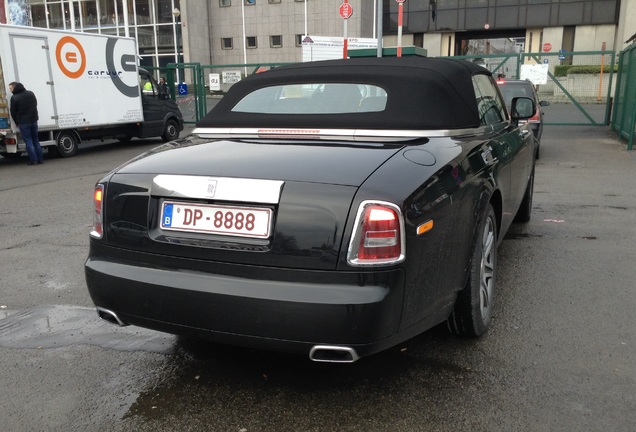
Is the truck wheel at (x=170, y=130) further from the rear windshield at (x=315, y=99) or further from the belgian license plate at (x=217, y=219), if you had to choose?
the belgian license plate at (x=217, y=219)

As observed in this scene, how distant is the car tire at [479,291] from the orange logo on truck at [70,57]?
40.4ft

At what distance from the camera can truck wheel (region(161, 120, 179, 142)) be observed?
16.7 m

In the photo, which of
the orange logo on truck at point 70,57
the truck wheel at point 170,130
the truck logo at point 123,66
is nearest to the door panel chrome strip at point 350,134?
the orange logo on truck at point 70,57

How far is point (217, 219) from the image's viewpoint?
255cm

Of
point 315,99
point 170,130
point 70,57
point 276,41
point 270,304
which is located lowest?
point 170,130

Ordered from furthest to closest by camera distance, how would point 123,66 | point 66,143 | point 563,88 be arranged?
point 563,88 → point 123,66 → point 66,143

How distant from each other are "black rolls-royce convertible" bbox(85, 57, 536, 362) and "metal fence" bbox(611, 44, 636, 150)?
1093 cm

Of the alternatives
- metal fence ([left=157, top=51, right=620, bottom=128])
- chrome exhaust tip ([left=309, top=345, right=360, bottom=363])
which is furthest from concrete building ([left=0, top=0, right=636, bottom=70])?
chrome exhaust tip ([left=309, top=345, right=360, bottom=363])

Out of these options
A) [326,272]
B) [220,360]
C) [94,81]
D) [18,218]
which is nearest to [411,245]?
[326,272]

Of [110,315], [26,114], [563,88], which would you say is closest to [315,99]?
[110,315]

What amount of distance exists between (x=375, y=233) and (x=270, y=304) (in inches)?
21.1

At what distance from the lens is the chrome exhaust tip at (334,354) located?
2402mm

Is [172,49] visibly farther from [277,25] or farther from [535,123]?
[535,123]

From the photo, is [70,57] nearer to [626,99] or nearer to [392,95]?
[392,95]
